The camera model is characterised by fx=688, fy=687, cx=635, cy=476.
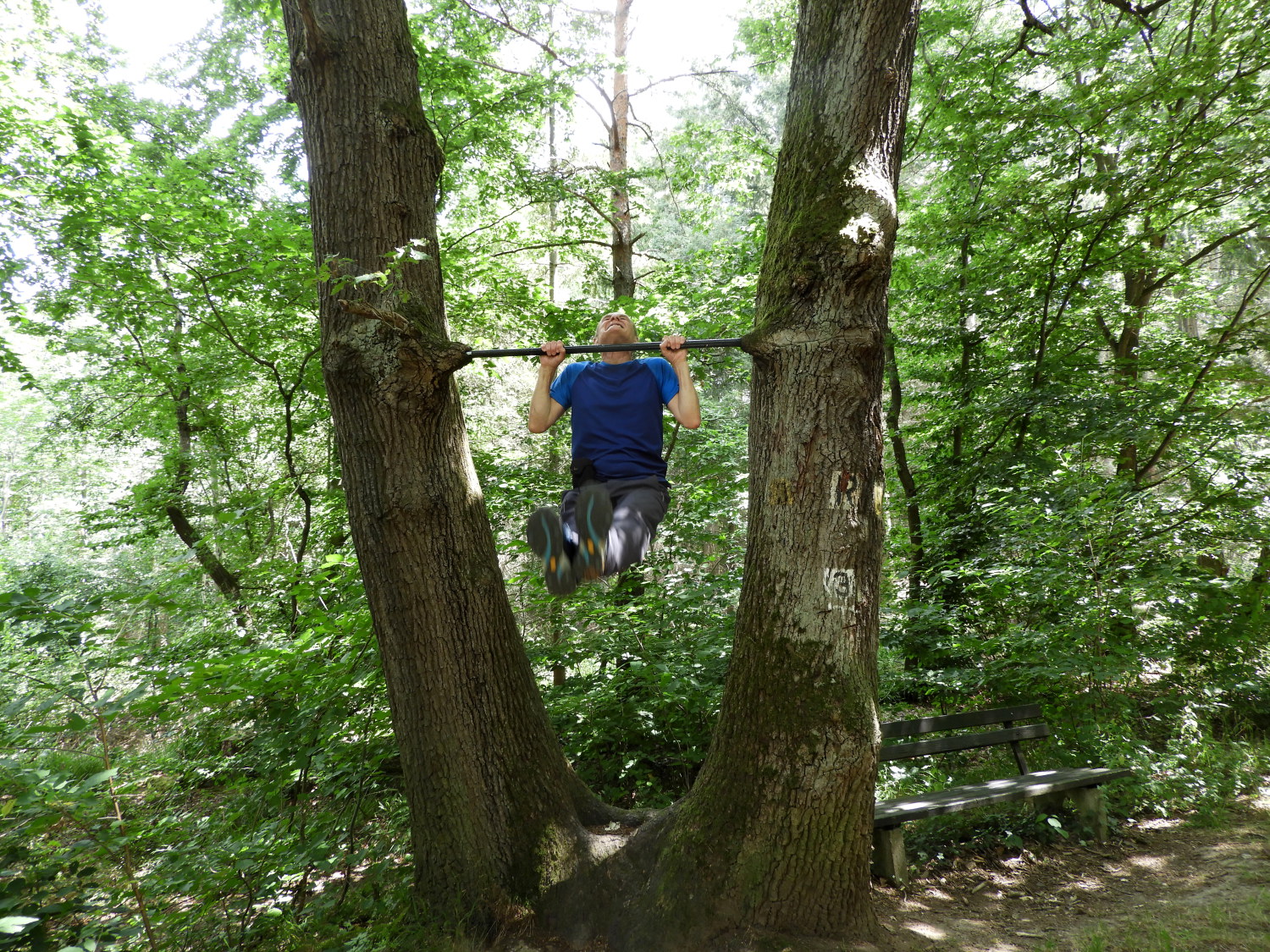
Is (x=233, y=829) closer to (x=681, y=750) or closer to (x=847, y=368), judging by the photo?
(x=681, y=750)

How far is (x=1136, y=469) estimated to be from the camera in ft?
22.6

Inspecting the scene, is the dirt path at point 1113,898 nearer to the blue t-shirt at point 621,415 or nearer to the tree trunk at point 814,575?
the tree trunk at point 814,575

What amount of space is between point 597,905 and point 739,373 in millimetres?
5900

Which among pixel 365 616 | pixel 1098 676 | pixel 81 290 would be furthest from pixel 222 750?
pixel 1098 676

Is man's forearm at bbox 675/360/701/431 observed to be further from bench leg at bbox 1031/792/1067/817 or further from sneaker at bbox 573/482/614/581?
bench leg at bbox 1031/792/1067/817

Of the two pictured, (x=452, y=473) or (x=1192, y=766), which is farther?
(x=1192, y=766)

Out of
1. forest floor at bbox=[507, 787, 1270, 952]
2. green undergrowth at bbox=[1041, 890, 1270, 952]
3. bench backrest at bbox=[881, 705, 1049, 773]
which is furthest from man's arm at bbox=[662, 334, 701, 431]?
green undergrowth at bbox=[1041, 890, 1270, 952]

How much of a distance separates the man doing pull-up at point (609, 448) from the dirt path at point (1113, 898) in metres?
1.84

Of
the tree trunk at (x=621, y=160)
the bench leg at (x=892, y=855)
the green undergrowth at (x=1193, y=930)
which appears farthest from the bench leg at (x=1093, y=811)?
the tree trunk at (x=621, y=160)

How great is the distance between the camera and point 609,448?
3471 millimetres

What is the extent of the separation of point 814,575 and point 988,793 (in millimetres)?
2054

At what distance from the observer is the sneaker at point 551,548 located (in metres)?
2.81

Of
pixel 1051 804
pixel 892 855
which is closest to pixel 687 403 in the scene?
pixel 892 855

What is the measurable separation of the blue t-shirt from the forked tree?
742mm
